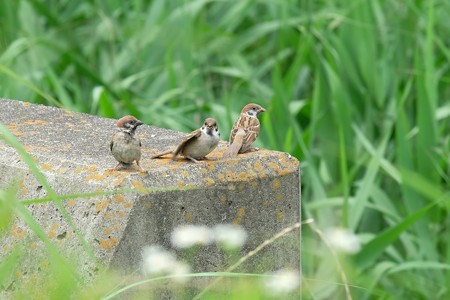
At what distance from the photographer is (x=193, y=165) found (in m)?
2.81

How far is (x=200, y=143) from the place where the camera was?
9.29ft

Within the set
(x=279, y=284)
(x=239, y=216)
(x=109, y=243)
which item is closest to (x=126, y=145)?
(x=109, y=243)

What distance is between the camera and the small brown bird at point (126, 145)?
2682 mm

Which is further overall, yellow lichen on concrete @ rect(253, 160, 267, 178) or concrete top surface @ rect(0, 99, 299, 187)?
yellow lichen on concrete @ rect(253, 160, 267, 178)

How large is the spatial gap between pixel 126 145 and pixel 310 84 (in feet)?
10.2

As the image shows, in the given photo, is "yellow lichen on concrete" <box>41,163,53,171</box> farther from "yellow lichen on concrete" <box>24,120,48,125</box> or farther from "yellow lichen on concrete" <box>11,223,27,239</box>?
"yellow lichen on concrete" <box>24,120,48,125</box>

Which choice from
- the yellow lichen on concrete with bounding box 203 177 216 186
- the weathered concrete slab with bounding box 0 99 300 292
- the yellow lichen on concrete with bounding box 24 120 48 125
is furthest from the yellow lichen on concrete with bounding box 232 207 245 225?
the yellow lichen on concrete with bounding box 24 120 48 125

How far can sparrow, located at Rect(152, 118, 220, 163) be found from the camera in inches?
112

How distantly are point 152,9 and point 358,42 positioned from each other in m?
1.04

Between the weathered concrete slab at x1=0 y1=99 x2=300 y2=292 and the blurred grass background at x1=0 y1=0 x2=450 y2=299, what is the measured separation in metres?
1.03

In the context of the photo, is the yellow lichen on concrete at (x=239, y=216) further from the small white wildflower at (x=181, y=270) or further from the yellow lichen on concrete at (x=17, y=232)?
the yellow lichen on concrete at (x=17, y=232)

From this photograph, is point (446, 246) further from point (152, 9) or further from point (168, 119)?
point (152, 9)

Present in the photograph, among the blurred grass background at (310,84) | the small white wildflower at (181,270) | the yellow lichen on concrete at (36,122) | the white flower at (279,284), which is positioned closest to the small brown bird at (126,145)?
the small white wildflower at (181,270)

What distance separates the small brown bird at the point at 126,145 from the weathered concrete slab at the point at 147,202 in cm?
4
